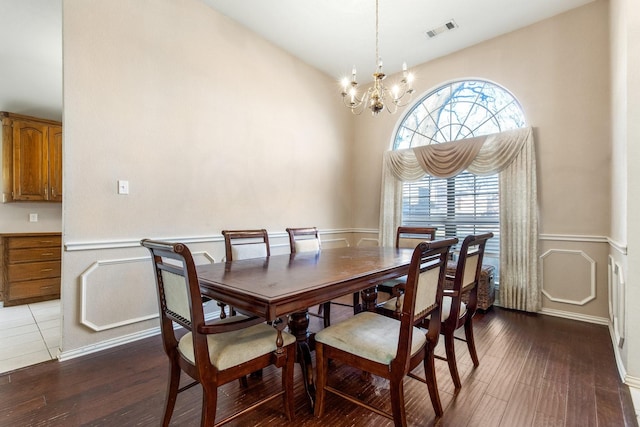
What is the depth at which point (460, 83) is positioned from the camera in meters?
3.96

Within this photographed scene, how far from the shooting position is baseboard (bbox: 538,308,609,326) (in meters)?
2.89

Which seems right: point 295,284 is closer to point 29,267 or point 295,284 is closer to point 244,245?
point 244,245

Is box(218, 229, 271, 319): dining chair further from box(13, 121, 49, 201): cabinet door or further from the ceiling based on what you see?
box(13, 121, 49, 201): cabinet door

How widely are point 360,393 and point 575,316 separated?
2.70 meters

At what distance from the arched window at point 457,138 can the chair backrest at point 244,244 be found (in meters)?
2.55

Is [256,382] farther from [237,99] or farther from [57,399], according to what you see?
[237,99]

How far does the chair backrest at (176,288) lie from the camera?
1.19 metres

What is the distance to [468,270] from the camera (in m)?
A: 1.92

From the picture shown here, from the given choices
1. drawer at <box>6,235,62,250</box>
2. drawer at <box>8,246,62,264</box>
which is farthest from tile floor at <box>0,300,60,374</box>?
drawer at <box>6,235,62,250</box>

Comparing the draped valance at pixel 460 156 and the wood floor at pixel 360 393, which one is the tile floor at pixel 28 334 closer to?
the wood floor at pixel 360 393

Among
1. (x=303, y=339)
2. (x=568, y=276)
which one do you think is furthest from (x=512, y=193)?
(x=303, y=339)

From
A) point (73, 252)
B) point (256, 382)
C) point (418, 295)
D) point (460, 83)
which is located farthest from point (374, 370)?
point (460, 83)

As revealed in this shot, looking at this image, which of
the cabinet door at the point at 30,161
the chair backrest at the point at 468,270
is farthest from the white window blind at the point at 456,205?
the cabinet door at the point at 30,161

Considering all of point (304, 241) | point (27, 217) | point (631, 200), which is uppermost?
point (631, 200)
